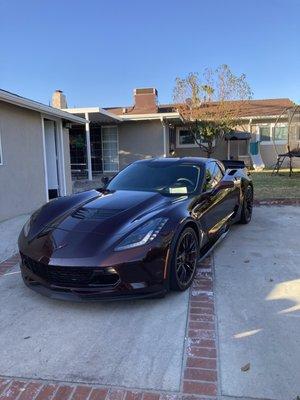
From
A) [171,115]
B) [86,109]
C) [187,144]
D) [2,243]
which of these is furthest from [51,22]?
[2,243]

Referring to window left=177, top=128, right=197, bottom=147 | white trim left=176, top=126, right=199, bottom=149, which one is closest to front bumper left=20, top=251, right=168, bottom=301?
white trim left=176, top=126, right=199, bottom=149

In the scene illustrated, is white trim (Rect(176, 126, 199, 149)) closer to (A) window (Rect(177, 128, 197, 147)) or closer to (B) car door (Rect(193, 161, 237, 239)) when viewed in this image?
(A) window (Rect(177, 128, 197, 147))

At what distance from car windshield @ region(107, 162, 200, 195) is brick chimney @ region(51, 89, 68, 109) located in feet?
46.3

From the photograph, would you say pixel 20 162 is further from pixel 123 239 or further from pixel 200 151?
pixel 200 151

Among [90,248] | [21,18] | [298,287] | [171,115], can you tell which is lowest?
[298,287]

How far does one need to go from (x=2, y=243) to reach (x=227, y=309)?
3.94 metres

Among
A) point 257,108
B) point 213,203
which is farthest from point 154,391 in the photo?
point 257,108

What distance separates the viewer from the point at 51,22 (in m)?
15.3

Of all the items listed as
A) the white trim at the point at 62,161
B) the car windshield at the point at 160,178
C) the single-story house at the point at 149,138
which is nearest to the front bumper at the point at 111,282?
the car windshield at the point at 160,178

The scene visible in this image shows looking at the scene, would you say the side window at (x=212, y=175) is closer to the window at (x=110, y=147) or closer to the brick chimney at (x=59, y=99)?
the brick chimney at (x=59, y=99)

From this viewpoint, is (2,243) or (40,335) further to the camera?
(2,243)

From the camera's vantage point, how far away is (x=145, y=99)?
22938 millimetres

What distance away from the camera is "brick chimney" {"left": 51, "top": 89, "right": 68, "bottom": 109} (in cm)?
1852

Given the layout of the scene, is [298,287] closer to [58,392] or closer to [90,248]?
[90,248]
